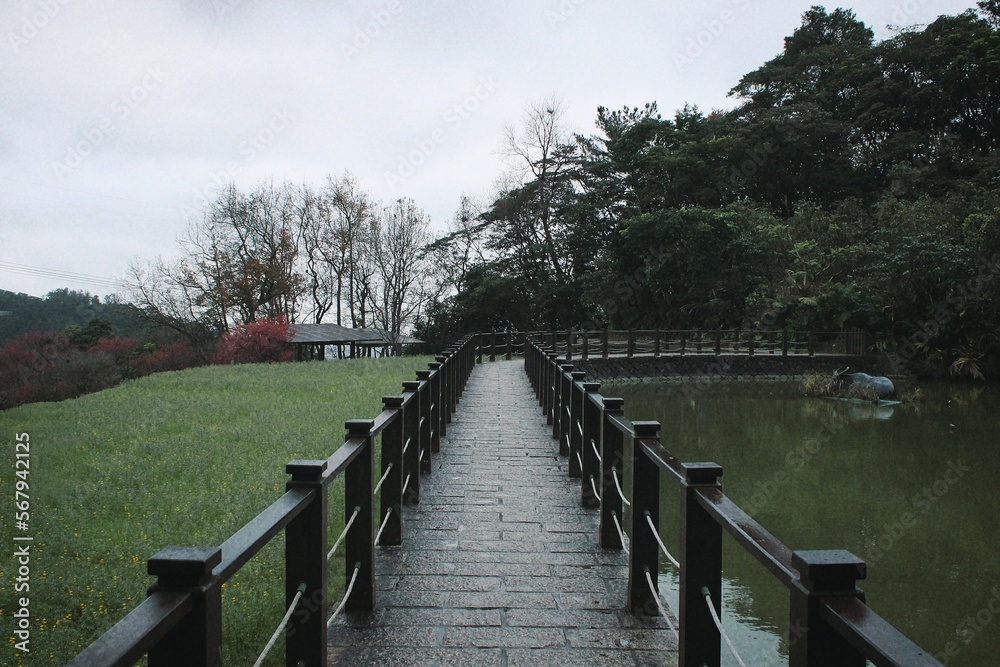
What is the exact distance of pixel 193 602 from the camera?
4.56ft

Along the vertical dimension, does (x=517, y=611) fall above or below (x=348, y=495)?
below

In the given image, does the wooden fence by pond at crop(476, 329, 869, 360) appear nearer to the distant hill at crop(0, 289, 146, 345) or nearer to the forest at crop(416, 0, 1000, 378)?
the forest at crop(416, 0, 1000, 378)

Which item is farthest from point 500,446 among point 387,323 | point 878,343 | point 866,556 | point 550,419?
point 387,323

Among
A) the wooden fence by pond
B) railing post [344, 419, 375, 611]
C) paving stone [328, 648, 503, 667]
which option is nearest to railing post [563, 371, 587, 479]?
railing post [344, 419, 375, 611]

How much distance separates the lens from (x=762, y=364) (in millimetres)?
24562

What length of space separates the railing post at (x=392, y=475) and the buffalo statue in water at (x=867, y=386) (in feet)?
59.9

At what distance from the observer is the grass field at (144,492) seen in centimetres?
Answer: 380

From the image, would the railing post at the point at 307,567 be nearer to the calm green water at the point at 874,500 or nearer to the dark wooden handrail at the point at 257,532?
the dark wooden handrail at the point at 257,532

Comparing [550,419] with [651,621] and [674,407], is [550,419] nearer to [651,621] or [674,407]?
[651,621]

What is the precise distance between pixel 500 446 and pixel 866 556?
13.2ft

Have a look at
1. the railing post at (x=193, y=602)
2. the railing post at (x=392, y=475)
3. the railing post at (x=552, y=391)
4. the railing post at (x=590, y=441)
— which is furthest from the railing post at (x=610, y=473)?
the railing post at (x=552, y=391)

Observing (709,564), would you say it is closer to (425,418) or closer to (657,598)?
(657,598)

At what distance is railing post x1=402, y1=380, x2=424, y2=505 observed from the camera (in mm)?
5066

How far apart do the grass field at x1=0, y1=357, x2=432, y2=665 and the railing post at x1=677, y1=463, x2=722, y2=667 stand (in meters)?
2.14
